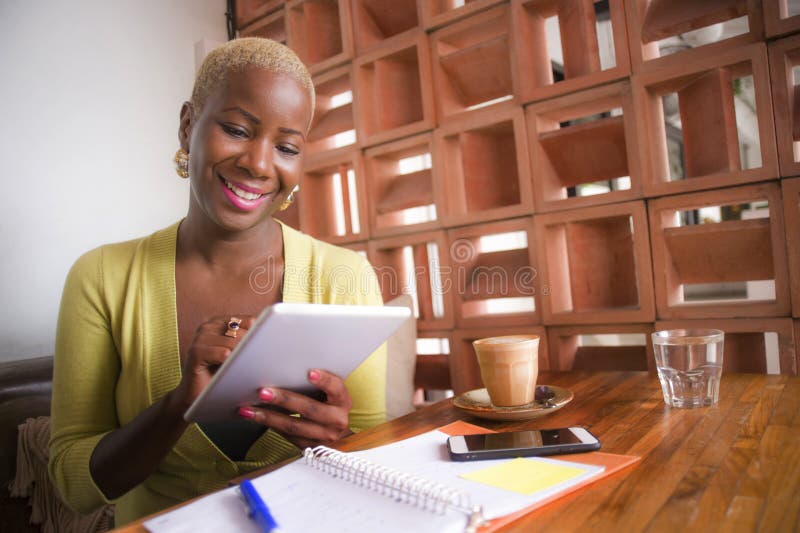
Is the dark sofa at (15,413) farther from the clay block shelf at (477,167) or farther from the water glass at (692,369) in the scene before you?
the water glass at (692,369)

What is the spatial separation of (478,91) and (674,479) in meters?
1.32

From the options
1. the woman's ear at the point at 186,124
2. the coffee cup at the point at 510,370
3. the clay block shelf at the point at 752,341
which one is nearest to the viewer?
the coffee cup at the point at 510,370

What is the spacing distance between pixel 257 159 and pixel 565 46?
920 mm

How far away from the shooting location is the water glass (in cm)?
80

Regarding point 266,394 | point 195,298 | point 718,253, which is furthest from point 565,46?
point 266,394

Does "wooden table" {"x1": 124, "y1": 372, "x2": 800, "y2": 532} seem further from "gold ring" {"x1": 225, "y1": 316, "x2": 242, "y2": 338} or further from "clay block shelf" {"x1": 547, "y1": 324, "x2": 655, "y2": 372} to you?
"clay block shelf" {"x1": 547, "y1": 324, "x2": 655, "y2": 372}

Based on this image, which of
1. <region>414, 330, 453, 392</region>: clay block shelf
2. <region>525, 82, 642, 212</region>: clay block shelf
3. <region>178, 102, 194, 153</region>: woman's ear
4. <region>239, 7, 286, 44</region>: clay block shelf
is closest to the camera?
<region>178, 102, 194, 153</region>: woman's ear

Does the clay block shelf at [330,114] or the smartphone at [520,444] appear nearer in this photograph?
A: the smartphone at [520,444]

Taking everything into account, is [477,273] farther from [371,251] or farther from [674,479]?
[674,479]

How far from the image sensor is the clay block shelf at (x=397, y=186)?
66.7 inches

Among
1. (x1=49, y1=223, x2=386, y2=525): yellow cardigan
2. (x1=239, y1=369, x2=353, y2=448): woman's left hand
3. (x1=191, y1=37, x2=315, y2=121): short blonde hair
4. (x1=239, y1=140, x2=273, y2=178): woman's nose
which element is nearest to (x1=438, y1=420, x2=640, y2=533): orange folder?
(x1=239, y1=369, x2=353, y2=448): woman's left hand

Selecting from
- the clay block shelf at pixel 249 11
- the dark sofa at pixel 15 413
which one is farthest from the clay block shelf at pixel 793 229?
the clay block shelf at pixel 249 11

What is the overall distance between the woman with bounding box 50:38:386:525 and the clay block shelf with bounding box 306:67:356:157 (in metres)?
0.83

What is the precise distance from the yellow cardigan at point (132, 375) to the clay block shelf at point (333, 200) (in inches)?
29.2
